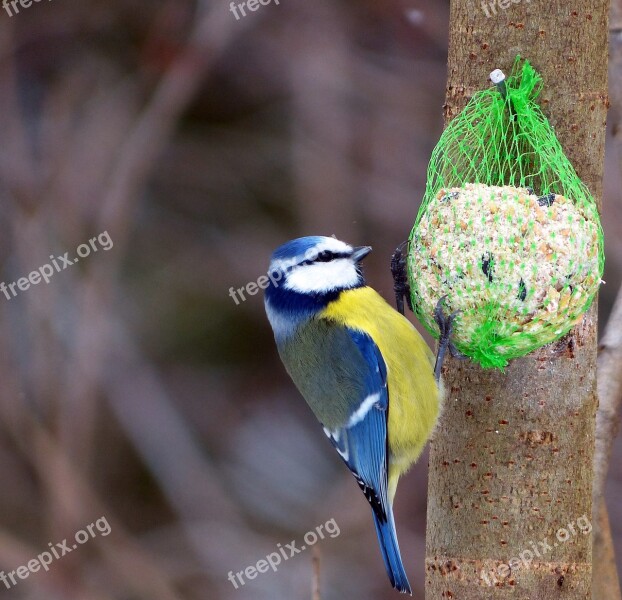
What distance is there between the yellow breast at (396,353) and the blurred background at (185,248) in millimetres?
2080

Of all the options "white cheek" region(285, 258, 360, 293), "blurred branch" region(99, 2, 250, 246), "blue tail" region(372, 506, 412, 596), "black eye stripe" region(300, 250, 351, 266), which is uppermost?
"blurred branch" region(99, 2, 250, 246)

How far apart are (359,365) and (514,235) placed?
0.73 meters

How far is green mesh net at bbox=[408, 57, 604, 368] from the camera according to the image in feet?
6.88

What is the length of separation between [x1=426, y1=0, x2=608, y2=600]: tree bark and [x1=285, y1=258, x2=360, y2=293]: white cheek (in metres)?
0.64

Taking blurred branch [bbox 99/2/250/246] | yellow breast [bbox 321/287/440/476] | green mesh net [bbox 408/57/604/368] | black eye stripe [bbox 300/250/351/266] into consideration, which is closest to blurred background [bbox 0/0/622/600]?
blurred branch [bbox 99/2/250/246]

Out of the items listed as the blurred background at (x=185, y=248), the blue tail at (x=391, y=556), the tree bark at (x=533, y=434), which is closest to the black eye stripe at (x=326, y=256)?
the tree bark at (x=533, y=434)

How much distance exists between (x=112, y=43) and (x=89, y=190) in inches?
33.4

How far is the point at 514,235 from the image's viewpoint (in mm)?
2098

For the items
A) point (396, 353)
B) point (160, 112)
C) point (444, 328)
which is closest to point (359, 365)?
point (396, 353)

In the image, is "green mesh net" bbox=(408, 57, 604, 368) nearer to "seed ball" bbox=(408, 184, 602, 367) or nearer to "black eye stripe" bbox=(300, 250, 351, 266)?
"seed ball" bbox=(408, 184, 602, 367)

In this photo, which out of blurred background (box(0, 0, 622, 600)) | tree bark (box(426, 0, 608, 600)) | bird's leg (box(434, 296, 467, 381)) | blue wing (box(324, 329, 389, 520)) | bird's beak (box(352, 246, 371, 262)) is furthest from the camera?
blurred background (box(0, 0, 622, 600))

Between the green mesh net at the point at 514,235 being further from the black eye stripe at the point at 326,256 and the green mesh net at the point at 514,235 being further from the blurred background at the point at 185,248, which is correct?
the blurred background at the point at 185,248

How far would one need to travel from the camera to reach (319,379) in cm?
274

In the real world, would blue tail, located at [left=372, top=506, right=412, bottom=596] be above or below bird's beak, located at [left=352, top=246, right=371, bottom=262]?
below
